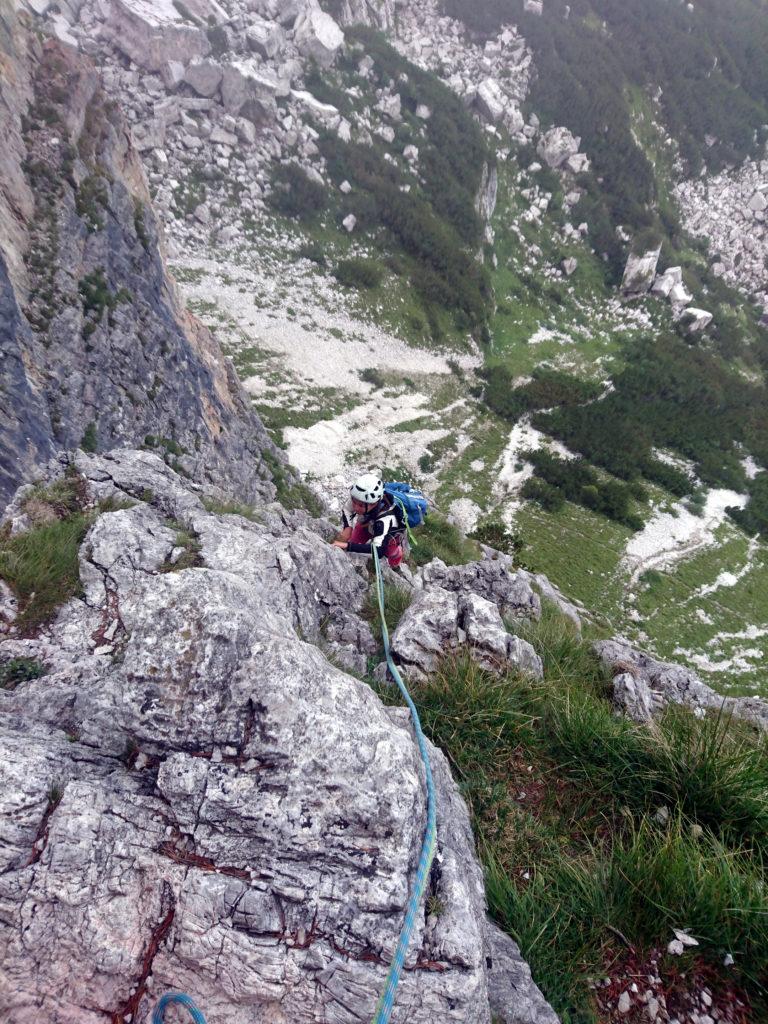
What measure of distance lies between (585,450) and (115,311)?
33553mm

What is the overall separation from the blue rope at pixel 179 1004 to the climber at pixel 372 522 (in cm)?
550

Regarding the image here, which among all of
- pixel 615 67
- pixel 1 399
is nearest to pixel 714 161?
pixel 615 67

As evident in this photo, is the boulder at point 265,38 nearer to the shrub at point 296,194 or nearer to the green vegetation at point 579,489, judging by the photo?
the shrub at point 296,194

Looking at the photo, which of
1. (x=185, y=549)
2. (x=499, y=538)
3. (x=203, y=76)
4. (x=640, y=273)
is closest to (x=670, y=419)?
(x=640, y=273)

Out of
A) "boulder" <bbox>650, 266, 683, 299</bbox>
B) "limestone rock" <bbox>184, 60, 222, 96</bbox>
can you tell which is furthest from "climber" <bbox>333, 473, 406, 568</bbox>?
"boulder" <bbox>650, 266, 683, 299</bbox>

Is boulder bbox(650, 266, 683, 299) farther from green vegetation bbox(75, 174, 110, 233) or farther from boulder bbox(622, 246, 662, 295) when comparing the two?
green vegetation bbox(75, 174, 110, 233)

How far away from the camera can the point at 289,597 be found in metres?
6.25

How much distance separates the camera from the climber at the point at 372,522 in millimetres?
7672

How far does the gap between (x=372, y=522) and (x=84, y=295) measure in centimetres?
1232

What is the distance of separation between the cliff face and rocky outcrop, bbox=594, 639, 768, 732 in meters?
11.2

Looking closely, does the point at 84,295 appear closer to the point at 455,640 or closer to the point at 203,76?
the point at 455,640

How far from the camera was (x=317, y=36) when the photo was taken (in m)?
53.4

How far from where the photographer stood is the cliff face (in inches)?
487

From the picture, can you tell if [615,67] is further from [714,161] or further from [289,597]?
[289,597]
